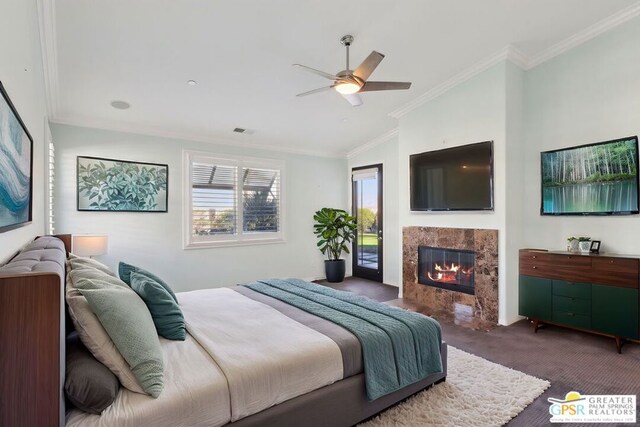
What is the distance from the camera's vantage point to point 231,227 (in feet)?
18.0

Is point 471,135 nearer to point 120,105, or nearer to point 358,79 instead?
point 358,79

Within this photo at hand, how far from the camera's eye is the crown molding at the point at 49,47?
245 cm

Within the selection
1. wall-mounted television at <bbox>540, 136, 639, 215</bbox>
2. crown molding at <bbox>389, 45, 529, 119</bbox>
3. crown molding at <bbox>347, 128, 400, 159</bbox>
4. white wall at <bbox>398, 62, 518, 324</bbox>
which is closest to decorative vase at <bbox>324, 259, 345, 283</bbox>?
white wall at <bbox>398, 62, 518, 324</bbox>

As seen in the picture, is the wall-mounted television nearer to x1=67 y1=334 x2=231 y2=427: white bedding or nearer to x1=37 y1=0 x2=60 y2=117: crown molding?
x1=67 y1=334 x2=231 y2=427: white bedding

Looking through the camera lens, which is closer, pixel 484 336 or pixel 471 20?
pixel 471 20

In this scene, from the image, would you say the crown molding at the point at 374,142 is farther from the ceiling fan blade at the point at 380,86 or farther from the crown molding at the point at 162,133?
the ceiling fan blade at the point at 380,86

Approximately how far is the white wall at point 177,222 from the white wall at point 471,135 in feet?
6.50

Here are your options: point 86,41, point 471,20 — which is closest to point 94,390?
point 86,41

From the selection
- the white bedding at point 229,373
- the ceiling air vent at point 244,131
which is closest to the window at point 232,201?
the ceiling air vent at point 244,131

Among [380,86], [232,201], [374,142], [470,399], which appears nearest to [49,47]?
[380,86]

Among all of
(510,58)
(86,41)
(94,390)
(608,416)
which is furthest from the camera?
(510,58)

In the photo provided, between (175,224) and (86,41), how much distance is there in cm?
263

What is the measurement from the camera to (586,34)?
371 centimetres

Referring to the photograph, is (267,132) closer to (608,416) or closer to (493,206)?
(493,206)
